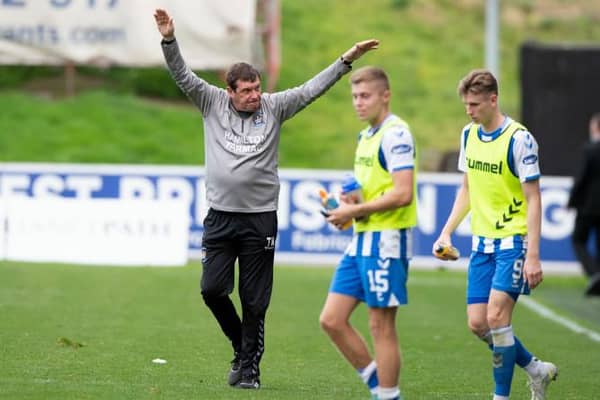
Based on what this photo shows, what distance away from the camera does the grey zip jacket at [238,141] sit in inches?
350

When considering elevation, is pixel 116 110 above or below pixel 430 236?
above

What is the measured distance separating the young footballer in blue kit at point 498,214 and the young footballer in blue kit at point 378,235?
761 mm

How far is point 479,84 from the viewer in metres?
8.13

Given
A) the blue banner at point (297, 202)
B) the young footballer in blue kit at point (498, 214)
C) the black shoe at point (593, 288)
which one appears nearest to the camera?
the young footballer in blue kit at point (498, 214)

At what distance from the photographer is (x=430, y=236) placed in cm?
2123

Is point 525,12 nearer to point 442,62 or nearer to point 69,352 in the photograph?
point 442,62

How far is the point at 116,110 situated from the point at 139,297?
604 inches

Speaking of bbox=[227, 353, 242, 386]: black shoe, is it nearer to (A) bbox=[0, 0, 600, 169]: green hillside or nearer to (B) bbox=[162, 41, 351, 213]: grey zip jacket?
(B) bbox=[162, 41, 351, 213]: grey zip jacket

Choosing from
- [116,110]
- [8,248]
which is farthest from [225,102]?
[116,110]

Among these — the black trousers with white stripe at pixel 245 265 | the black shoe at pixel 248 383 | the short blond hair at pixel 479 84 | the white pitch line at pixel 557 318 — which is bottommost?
the white pitch line at pixel 557 318

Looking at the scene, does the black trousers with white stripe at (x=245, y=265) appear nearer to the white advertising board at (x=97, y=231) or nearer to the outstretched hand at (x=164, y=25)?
the outstretched hand at (x=164, y=25)

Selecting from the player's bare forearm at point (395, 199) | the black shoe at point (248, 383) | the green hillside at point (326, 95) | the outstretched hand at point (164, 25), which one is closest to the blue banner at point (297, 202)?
the green hillside at point (326, 95)

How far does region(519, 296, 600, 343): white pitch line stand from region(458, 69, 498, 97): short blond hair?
17.9 feet

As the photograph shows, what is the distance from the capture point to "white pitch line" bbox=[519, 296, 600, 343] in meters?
13.6
